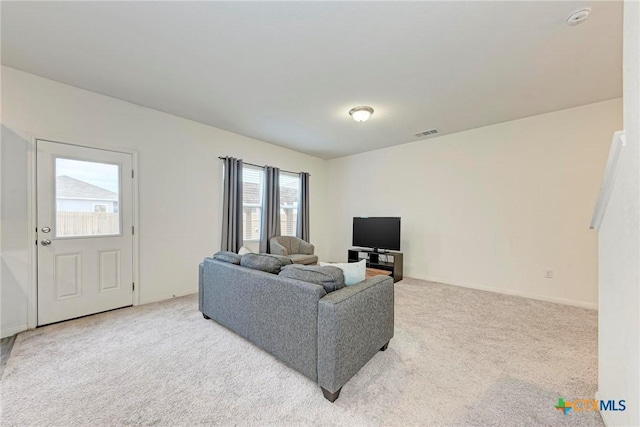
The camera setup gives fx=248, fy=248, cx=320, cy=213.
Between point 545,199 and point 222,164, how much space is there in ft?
16.3

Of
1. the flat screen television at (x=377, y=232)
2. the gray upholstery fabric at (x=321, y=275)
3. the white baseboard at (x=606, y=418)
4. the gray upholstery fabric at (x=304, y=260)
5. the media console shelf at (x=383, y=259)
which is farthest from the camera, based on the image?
the flat screen television at (x=377, y=232)

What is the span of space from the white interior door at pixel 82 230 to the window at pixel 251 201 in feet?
5.78

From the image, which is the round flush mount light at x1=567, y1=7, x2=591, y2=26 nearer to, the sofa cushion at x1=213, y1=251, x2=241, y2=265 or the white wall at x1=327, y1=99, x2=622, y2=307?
the white wall at x1=327, y1=99, x2=622, y2=307

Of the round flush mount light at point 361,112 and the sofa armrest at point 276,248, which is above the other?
the round flush mount light at point 361,112

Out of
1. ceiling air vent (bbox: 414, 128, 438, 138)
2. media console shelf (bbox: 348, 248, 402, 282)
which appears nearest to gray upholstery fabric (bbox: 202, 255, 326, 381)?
media console shelf (bbox: 348, 248, 402, 282)

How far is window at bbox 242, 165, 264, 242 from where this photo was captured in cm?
465

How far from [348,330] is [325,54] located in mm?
2302

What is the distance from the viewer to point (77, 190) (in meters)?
Result: 2.88

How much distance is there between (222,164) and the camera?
4.22m

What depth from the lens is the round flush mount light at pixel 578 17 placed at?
1.76m

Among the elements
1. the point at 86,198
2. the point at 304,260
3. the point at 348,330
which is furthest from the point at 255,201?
the point at 348,330

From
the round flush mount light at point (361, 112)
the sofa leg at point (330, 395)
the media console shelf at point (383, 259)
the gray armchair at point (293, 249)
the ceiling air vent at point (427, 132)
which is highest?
the ceiling air vent at point (427, 132)

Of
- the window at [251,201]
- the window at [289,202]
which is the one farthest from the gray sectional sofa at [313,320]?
the window at [289,202]

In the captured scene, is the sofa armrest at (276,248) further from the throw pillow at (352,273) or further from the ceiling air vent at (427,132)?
the ceiling air vent at (427,132)
